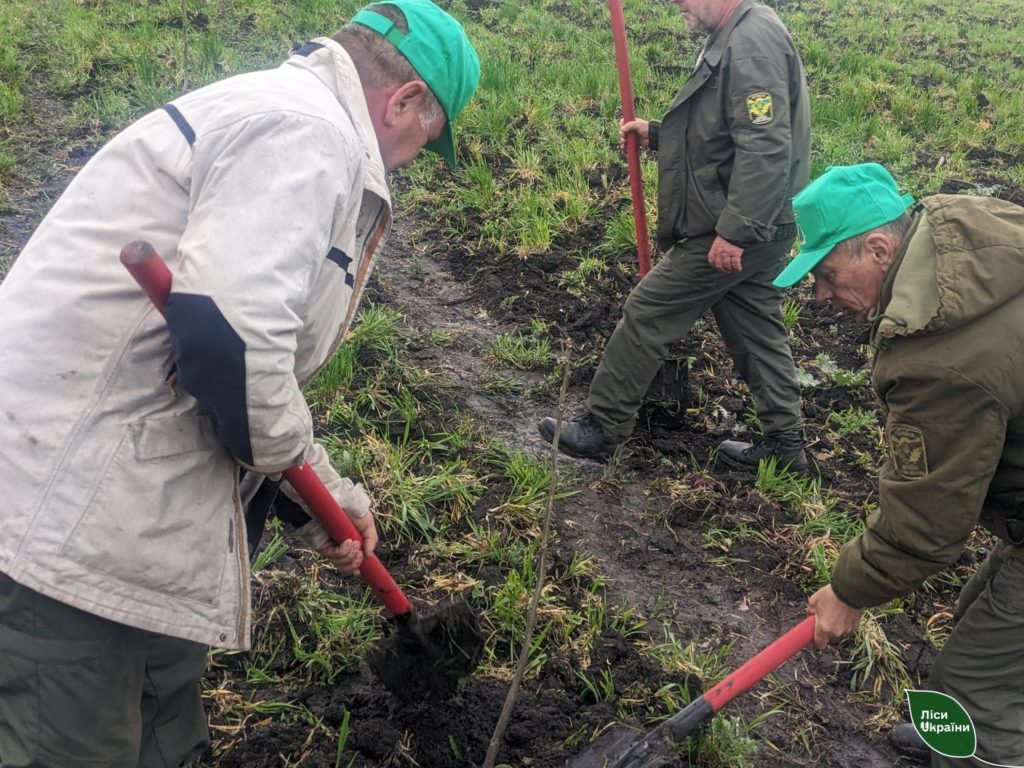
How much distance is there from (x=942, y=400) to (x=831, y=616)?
0.76 metres

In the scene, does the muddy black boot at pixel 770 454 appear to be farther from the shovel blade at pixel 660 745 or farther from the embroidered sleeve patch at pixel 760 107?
the shovel blade at pixel 660 745

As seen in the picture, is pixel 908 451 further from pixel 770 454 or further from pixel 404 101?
pixel 770 454

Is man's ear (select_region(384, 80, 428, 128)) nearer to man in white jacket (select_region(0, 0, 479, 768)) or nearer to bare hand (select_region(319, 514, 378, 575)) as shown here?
man in white jacket (select_region(0, 0, 479, 768))

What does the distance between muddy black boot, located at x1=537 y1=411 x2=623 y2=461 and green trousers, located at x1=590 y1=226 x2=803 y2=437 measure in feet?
0.17

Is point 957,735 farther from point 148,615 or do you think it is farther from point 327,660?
point 148,615

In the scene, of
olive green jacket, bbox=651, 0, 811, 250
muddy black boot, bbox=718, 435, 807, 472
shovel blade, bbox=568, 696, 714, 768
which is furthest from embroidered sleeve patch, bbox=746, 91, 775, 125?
shovel blade, bbox=568, 696, 714, 768

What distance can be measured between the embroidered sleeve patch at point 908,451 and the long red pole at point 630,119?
236cm

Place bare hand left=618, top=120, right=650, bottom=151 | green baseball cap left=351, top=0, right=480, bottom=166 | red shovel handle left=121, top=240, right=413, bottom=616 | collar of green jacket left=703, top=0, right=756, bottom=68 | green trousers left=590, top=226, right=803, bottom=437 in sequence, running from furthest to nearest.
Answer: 1. bare hand left=618, top=120, right=650, bottom=151
2. green trousers left=590, top=226, right=803, bottom=437
3. collar of green jacket left=703, top=0, right=756, bottom=68
4. green baseball cap left=351, top=0, right=480, bottom=166
5. red shovel handle left=121, top=240, right=413, bottom=616

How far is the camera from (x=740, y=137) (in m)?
3.52

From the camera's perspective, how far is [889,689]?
3068 mm

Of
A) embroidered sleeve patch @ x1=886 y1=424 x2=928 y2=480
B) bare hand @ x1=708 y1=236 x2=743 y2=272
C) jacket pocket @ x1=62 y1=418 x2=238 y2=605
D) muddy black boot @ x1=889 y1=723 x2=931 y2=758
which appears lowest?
muddy black boot @ x1=889 y1=723 x2=931 y2=758

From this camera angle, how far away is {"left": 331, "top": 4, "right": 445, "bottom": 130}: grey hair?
6.27ft

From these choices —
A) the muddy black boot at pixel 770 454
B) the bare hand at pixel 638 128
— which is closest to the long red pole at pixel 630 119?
the bare hand at pixel 638 128

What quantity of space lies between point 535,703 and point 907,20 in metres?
12.6
